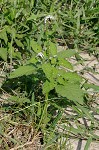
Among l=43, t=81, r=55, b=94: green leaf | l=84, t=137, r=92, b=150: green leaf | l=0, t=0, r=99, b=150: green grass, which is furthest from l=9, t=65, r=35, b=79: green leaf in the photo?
l=84, t=137, r=92, b=150: green leaf

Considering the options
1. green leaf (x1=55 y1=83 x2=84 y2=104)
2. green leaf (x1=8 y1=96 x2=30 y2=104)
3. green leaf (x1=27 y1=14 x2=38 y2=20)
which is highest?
green leaf (x1=27 y1=14 x2=38 y2=20)

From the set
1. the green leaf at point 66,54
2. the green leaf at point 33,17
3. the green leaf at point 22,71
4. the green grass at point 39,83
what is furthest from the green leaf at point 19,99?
the green leaf at point 33,17

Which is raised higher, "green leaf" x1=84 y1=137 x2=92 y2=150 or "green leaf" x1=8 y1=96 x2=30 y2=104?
"green leaf" x1=8 y1=96 x2=30 y2=104

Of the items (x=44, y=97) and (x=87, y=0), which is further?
(x=87, y=0)

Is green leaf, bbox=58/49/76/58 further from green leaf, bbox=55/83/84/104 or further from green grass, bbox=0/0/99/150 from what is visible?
green leaf, bbox=55/83/84/104

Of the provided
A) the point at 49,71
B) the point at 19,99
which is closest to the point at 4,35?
the point at 19,99

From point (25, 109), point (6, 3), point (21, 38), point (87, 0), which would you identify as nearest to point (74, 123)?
point (25, 109)

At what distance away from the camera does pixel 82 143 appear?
2.20 m

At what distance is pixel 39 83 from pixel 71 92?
1.10ft

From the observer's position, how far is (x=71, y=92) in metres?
2.07

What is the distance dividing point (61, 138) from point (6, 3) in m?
1.15

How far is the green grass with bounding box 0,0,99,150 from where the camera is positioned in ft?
6.89

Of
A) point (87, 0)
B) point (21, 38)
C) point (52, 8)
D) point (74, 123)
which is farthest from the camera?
point (87, 0)

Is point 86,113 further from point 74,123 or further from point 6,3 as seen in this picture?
point 6,3
